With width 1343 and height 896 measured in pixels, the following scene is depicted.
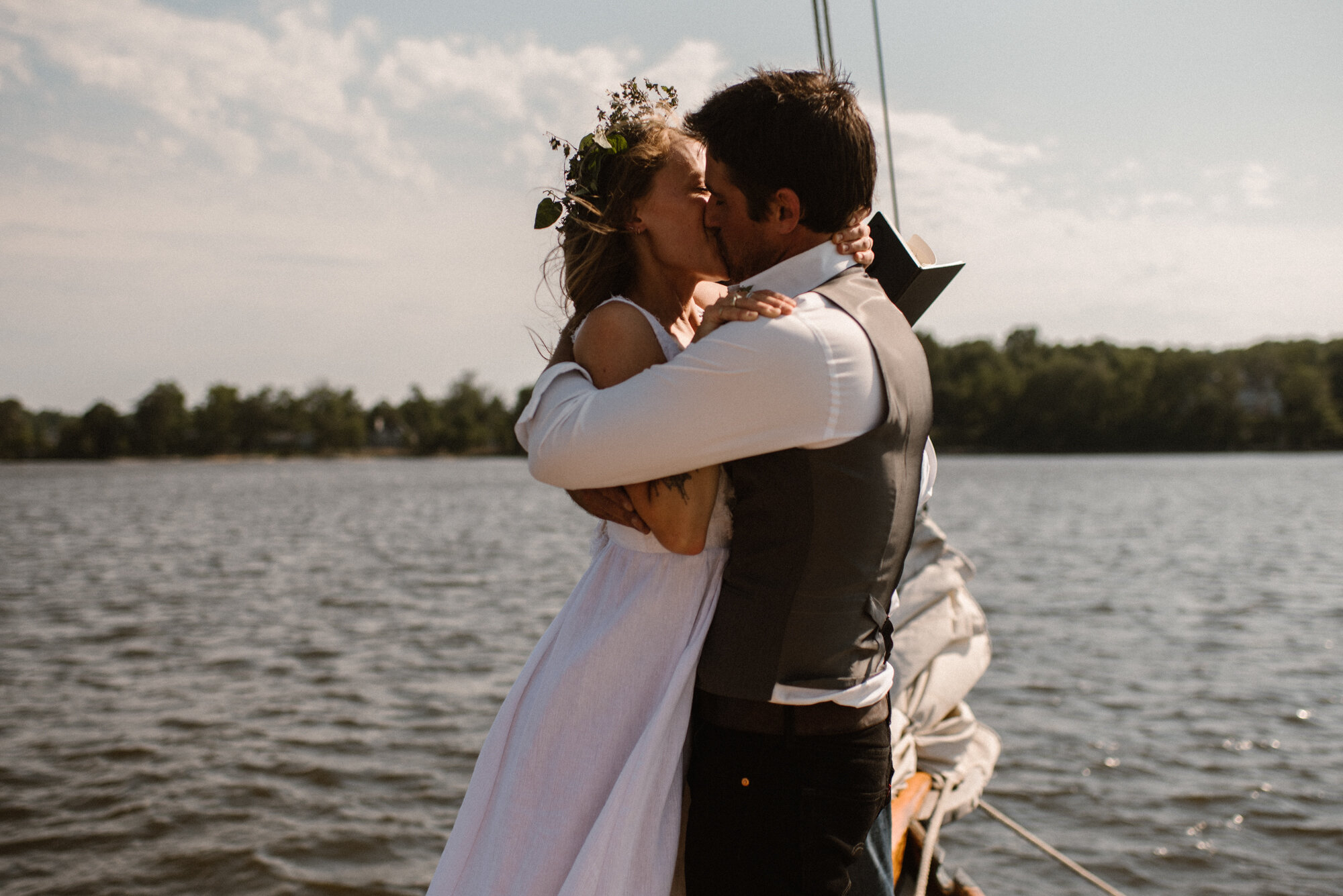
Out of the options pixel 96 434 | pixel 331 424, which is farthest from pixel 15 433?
pixel 331 424

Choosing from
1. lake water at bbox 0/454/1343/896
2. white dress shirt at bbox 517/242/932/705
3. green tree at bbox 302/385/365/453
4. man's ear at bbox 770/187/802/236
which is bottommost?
lake water at bbox 0/454/1343/896

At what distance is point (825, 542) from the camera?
1.76 meters

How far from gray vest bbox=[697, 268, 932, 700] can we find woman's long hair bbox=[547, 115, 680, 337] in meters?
0.61

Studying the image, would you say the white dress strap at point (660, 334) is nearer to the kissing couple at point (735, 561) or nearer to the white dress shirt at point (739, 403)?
the kissing couple at point (735, 561)

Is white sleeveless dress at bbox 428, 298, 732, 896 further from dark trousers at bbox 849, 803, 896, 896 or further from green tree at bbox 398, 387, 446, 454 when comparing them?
green tree at bbox 398, 387, 446, 454

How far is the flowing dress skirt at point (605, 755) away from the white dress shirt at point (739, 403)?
0.79 ft

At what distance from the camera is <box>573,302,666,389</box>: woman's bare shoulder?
1979 millimetres

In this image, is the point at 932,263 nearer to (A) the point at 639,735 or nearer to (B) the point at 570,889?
(A) the point at 639,735

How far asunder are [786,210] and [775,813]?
1.10 metres

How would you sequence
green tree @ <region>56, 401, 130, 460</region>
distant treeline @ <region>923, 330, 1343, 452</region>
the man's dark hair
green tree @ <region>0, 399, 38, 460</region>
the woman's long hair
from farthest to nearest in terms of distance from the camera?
green tree @ <region>56, 401, 130, 460</region> < green tree @ <region>0, 399, 38, 460</region> < distant treeline @ <region>923, 330, 1343, 452</region> < the woman's long hair < the man's dark hair

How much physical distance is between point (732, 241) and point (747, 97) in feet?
0.92

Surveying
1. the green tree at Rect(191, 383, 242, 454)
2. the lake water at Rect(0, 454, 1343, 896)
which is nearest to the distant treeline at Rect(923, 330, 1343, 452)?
the lake water at Rect(0, 454, 1343, 896)

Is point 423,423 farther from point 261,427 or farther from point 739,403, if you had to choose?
point 739,403

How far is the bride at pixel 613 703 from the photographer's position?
73.9 inches
